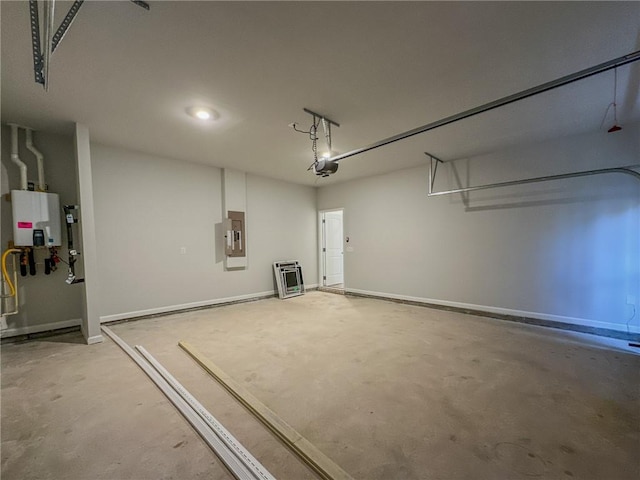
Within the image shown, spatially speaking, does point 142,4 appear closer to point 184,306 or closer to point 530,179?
point 184,306

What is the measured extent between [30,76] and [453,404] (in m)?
4.60

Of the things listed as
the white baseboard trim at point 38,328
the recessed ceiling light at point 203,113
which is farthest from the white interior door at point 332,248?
the white baseboard trim at point 38,328

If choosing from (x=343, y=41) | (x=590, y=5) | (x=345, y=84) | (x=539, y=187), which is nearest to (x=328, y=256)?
(x=539, y=187)

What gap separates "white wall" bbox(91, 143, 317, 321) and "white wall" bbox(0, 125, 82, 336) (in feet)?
1.04

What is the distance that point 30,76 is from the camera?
2.32 metres

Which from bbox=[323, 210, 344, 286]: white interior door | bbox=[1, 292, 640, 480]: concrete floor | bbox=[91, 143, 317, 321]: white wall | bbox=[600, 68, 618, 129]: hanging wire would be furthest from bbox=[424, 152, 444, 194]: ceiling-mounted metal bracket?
bbox=[91, 143, 317, 321]: white wall

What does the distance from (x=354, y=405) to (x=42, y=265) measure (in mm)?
4582

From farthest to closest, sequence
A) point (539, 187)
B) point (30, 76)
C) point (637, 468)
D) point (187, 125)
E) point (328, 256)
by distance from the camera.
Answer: point (328, 256), point (539, 187), point (187, 125), point (30, 76), point (637, 468)

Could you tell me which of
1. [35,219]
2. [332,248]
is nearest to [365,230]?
[332,248]

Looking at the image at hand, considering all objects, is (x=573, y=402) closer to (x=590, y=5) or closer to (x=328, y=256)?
(x=590, y=5)

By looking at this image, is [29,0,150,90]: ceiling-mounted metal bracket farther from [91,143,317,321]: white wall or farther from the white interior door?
the white interior door

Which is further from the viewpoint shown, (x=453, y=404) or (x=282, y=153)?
(x=282, y=153)

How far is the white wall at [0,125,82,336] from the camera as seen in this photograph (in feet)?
11.1

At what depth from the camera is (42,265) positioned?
3.63 meters
